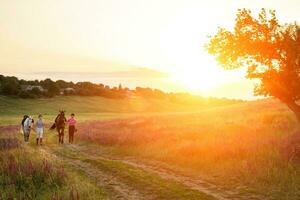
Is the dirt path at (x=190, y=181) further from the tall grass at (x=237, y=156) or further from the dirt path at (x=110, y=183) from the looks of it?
the dirt path at (x=110, y=183)

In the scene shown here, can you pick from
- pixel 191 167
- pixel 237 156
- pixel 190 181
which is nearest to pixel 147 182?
pixel 190 181

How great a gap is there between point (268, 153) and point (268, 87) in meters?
8.33

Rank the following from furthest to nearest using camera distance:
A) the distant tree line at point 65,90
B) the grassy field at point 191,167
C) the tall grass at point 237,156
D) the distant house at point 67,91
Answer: the distant house at point 67,91
the distant tree line at point 65,90
the tall grass at point 237,156
the grassy field at point 191,167

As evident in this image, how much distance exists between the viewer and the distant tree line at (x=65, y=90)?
393ft

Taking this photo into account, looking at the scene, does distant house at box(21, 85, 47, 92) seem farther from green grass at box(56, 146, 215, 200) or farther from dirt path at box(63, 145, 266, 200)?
green grass at box(56, 146, 215, 200)

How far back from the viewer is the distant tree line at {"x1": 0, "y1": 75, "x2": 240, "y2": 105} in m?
120

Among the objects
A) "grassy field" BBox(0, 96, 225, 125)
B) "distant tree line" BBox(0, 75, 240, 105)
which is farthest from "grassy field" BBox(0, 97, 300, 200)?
"distant tree line" BBox(0, 75, 240, 105)

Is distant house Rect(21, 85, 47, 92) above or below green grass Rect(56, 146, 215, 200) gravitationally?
above

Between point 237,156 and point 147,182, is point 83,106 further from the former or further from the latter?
point 147,182

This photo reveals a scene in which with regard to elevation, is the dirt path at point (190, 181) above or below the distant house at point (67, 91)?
below

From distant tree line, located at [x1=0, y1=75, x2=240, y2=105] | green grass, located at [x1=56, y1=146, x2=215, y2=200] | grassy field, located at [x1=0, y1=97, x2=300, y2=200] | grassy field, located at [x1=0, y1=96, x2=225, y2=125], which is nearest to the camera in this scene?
green grass, located at [x1=56, y1=146, x2=215, y2=200]

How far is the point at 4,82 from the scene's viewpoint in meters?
123

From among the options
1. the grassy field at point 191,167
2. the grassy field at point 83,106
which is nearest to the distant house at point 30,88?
the grassy field at point 83,106

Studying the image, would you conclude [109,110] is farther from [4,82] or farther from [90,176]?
[90,176]
